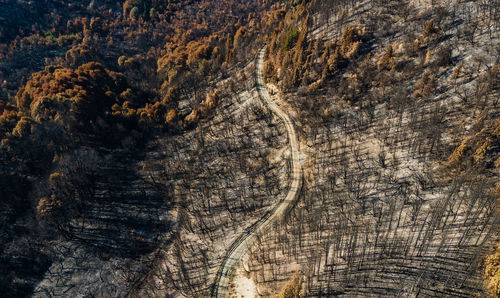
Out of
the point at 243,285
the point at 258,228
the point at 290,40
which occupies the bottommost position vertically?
the point at 243,285

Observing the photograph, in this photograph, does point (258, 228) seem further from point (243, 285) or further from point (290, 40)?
point (290, 40)

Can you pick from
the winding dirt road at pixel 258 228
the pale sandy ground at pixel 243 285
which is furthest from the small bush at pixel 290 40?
the pale sandy ground at pixel 243 285

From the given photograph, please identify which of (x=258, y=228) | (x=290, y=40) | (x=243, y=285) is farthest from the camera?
(x=290, y=40)

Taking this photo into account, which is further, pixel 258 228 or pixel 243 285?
pixel 258 228

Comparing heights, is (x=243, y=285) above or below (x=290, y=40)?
below

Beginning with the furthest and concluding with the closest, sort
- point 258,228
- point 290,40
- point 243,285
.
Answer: point 290,40
point 258,228
point 243,285

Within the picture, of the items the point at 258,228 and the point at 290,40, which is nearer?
the point at 258,228

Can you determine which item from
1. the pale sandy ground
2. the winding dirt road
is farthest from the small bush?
the pale sandy ground

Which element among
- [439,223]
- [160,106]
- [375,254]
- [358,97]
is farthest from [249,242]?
[160,106]

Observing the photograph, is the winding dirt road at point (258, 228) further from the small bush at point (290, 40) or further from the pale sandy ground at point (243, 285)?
the small bush at point (290, 40)

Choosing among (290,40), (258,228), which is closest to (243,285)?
(258,228)

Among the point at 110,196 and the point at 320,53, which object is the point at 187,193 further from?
the point at 320,53

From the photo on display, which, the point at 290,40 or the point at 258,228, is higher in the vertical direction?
the point at 290,40
